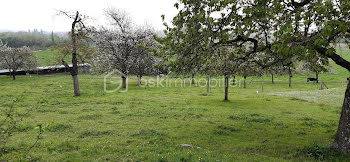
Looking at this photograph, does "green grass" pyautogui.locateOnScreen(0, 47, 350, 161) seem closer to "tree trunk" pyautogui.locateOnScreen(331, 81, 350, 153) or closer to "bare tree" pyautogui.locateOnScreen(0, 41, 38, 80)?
"tree trunk" pyautogui.locateOnScreen(331, 81, 350, 153)

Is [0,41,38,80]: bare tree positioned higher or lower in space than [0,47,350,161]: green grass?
higher

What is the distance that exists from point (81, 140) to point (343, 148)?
10725 mm

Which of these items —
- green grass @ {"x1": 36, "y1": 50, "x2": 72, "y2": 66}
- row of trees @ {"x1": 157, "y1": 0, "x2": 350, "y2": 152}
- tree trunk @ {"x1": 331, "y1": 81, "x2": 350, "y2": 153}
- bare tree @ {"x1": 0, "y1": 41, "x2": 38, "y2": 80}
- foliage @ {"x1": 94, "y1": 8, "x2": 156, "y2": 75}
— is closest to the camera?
row of trees @ {"x1": 157, "y1": 0, "x2": 350, "y2": 152}

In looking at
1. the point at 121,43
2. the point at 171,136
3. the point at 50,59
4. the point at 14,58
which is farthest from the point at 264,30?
the point at 50,59

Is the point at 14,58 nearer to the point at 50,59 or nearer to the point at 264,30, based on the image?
the point at 50,59

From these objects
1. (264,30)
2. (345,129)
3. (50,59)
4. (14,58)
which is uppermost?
(50,59)

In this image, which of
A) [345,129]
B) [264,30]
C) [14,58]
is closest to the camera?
[345,129]

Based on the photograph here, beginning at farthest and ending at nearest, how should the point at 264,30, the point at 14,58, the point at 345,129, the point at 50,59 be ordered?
the point at 50,59 < the point at 14,58 < the point at 264,30 < the point at 345,129

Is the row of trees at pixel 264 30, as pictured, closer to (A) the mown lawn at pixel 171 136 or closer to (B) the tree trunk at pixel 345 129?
(B) the tree trunk at pixel 345 129

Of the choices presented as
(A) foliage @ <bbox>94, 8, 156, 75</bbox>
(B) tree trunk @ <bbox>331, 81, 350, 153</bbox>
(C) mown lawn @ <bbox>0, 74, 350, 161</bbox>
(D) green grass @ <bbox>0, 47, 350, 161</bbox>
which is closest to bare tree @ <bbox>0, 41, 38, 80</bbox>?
(A) foliage @ <bbox>94, 8, 156, 75</bbox>

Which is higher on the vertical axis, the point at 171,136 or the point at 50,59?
the point at 50,59

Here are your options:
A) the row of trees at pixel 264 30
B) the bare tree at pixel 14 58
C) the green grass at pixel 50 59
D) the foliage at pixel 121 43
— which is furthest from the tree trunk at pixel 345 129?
the bare tree at pixel 14 58

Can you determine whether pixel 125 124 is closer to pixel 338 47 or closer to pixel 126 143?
pixel 126 143

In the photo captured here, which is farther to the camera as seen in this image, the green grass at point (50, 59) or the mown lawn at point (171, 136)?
the green grass at point (50, 59)
